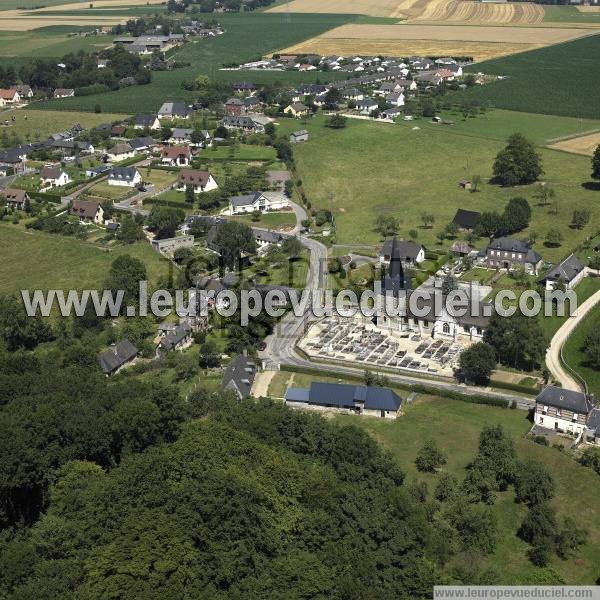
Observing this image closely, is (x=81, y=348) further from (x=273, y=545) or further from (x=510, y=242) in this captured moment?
(x=510, y=242)

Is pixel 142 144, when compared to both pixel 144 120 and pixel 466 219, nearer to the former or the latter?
pixel 144 120

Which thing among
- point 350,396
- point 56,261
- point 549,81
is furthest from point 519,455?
point 549,81

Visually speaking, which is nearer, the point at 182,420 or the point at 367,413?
the point at 182,420

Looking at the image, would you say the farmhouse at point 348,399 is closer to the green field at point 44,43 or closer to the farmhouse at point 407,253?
the farmhouse at point 407,253

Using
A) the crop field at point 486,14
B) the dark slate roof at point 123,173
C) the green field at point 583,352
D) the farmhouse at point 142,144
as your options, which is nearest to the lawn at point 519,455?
the green field at point 583,352

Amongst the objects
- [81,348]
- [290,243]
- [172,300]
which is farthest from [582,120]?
[81,348]

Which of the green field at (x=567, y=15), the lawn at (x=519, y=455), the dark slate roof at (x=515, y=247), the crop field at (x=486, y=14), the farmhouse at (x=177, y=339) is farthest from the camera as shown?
the crop field at (x=486, y=14)
